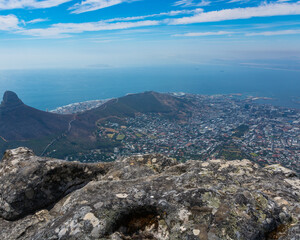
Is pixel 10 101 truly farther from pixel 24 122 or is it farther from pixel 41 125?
pixel 41 125

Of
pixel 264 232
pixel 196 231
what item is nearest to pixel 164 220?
pixel 196 231

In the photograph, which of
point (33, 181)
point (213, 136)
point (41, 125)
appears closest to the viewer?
point (33, 181)

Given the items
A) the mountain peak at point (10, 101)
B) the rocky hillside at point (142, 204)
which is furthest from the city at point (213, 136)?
the rocky hillside at point (142, 204)

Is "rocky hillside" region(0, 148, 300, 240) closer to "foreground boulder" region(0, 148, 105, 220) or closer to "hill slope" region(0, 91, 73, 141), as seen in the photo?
"foreground boulder" region(0, 148, 105, 220)

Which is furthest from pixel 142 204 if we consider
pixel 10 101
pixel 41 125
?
pixel 10 101

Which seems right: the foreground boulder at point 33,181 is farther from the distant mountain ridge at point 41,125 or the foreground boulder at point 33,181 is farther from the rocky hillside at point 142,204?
the distant mountain ridge at point 41,125

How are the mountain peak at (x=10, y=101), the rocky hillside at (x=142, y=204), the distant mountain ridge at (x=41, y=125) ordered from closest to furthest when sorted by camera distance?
1. the rocky hillside at (x=142, y=204)
2. the distant mountain ridge at (x=41, y=125)
3. the mountain peak at (x=10, y=101)

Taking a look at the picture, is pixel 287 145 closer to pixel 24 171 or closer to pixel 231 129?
pixel 231 129

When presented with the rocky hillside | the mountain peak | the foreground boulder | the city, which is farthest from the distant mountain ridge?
the rocky hillside
